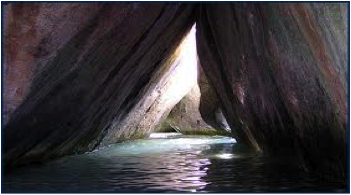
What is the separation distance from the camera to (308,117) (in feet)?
23.1

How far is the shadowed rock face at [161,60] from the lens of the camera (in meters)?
5.64

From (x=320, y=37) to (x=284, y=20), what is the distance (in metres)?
1.12

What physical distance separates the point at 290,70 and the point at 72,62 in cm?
330

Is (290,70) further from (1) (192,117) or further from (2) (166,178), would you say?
(1) (192,117)

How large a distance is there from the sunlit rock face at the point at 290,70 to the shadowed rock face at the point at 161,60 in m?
0.02

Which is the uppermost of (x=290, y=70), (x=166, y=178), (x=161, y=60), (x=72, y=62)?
(x=161, y=60)

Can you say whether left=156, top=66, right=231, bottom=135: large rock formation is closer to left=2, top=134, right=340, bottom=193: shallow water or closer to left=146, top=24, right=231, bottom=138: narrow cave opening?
left=146, top=24, right=231, bottom=138: narrow cave opening

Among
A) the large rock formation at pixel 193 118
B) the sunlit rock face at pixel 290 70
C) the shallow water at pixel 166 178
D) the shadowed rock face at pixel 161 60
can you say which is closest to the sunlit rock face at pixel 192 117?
the large rock formation at pixel 193 118

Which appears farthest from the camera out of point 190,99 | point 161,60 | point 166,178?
point 190,99

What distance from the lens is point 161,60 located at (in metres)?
11.6

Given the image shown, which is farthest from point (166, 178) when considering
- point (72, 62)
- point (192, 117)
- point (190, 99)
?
point (192, 117)

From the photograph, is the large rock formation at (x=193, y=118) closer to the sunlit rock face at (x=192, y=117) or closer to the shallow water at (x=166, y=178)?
the sunlit rock face at (x=192, y=117)

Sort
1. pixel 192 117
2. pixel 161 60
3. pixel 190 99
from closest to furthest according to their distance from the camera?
pixel 161 60 → pixel 190 99 → pixel 192 117

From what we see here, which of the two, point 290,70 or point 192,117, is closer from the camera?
point 290,70
